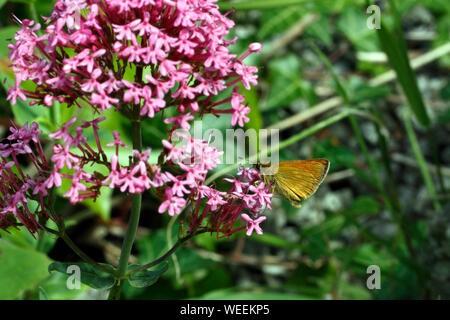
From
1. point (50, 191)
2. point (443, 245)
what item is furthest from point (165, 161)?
point (443, 245)

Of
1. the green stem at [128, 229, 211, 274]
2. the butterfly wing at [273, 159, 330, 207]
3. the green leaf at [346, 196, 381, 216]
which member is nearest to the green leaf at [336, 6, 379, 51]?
the green leaf at [346, 196, 381, 216]

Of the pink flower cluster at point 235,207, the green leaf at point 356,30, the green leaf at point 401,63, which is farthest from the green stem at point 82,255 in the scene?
the green leaf at point 356,30

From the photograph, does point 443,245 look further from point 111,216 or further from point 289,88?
point 111,216

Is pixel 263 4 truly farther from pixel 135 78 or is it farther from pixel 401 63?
pixel 135 78

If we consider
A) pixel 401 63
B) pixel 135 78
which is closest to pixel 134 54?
pixel 135 78

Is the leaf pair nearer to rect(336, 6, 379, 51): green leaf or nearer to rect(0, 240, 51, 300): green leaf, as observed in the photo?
rect(0, 240, 51, 300): green leaf

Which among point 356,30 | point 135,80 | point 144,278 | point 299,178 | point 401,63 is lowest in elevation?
point 144,278

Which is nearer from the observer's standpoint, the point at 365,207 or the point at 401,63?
the point at 401,63
